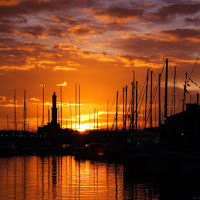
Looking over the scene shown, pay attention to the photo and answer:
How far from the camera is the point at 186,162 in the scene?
43531 mm

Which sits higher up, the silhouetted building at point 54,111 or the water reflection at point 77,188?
the silhouetted building at point 54,111

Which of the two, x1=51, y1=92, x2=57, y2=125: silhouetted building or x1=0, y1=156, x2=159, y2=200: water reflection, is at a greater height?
x1=51, y1=92, x2=57, y2=125: silhouetted building

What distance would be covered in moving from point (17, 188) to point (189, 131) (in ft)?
74.2

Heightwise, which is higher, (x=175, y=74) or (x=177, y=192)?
(x=175, y=74)

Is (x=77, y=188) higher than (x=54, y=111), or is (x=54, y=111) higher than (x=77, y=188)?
(x=54, y=111)

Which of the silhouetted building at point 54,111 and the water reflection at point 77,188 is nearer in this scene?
the water reflection at point 77,188

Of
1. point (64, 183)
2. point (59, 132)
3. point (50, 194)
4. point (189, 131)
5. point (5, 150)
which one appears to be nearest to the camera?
point (50, 194)

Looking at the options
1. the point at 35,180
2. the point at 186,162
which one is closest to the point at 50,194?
the point at 35,180

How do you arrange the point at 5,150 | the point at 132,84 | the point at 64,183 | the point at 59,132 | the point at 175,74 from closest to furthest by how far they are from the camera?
the point at 64,183 < the point at 175,74 < the point at 132,84 < the point at 5,150 < the point at 59,132

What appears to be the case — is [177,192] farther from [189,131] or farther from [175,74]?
[175,74]

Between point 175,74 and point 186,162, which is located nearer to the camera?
point 186,162

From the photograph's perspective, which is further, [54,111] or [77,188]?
[54,111]

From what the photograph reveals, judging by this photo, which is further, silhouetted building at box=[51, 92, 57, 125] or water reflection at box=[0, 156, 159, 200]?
silhouetted building at box=[51, 92, 57, 125]

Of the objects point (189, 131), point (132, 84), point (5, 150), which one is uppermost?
point (132, 84)
